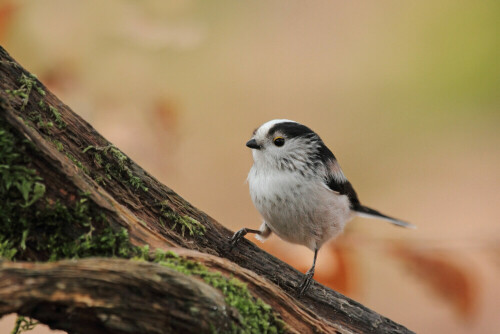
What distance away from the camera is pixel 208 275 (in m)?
1.61

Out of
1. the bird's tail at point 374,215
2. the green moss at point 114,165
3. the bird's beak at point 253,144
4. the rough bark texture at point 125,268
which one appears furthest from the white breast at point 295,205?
the green moss at point 114,165

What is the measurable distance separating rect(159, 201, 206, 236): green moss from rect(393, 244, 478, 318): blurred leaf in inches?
52.3

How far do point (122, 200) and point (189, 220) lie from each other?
1.17 feet

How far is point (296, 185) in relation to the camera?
9.04 ft

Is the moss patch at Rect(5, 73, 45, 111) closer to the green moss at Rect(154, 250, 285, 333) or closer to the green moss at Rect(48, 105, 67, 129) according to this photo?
the green moss at Rect(48, 105, 67, 129)

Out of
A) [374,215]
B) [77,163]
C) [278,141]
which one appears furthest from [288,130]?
[77,163]

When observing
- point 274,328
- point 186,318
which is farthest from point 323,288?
point 186,318

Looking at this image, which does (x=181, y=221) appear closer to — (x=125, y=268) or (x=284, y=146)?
(x=125, y=268)

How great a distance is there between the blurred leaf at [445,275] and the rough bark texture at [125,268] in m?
0.55

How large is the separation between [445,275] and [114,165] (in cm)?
208

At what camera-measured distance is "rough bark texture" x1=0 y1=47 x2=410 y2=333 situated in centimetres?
130

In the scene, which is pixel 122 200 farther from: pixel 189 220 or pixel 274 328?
pixel 274 328

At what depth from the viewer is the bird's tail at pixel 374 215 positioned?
3512 millimetres

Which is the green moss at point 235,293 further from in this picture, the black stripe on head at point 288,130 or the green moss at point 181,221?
the black stripe on head at point 288,130
